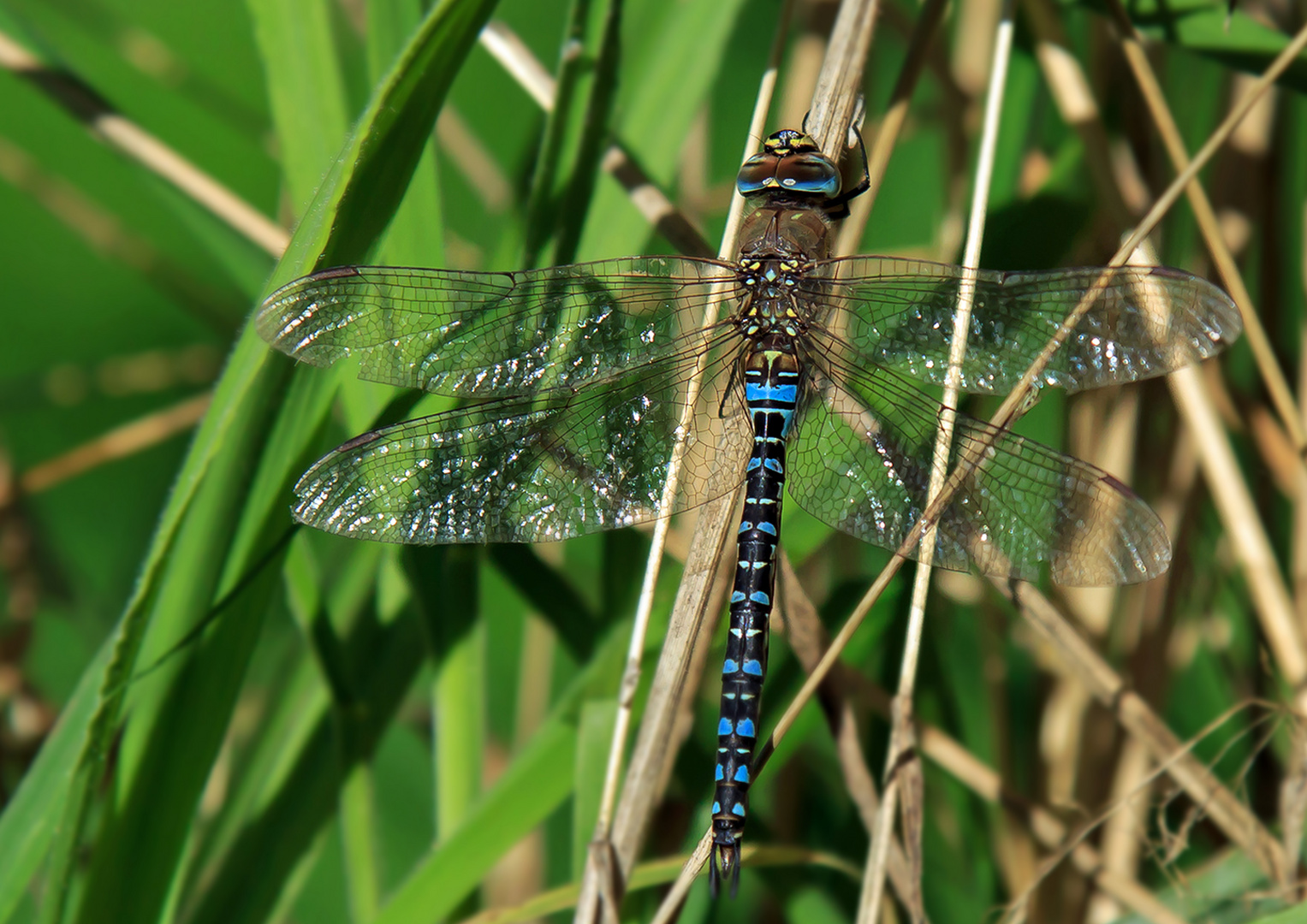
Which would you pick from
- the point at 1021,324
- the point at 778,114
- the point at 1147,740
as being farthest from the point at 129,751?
the point at 778,114

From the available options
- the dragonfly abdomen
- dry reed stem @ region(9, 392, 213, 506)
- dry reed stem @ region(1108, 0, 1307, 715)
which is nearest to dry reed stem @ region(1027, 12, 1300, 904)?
dry reed stem @ region(1108, 0, 1307, 715)

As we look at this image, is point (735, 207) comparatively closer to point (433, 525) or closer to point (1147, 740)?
point (433, 525)

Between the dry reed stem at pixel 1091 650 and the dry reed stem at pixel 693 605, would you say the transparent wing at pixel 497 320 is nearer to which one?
the dry reed stem at pixel 693 605

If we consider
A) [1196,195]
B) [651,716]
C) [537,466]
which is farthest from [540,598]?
[1196,195]

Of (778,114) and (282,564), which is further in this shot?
(778,114)

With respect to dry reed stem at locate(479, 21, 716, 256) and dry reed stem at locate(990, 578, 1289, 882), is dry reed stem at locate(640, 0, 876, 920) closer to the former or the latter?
dry reed stem at locate(479, 21, 716, 256)

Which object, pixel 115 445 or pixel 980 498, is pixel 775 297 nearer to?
pixel 980 498
